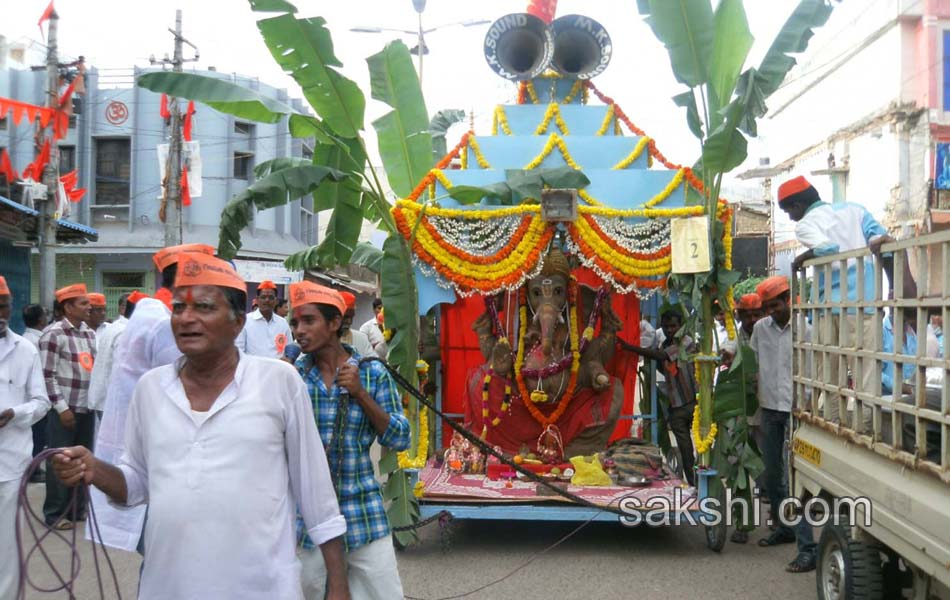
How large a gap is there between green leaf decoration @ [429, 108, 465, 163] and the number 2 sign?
4531 millimetres

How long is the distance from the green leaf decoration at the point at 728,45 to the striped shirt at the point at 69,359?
5.80 metres

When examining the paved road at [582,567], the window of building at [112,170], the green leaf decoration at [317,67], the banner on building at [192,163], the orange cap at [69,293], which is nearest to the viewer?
the paved road at [582,567]

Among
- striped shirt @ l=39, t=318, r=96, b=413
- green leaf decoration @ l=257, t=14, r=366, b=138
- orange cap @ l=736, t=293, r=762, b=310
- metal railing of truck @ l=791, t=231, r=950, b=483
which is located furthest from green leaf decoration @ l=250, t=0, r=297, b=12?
orange cap @ l=736, t=293, r=762, b=310

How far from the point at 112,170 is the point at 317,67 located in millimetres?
21735

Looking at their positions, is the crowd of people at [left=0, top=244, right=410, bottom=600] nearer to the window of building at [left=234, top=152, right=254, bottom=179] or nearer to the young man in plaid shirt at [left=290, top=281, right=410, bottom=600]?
the young man in plaid shirt at [left=290, top=281, right=410, bottom=600]

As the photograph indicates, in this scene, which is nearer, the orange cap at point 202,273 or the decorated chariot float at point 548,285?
the orange cap at point 202,273

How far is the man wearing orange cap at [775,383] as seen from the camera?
7.02 meters

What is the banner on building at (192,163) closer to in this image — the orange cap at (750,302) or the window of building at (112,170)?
the window of building at (112,170)

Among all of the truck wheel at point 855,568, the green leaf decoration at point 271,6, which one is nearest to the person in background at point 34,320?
the green leaf decoration at point 271,6

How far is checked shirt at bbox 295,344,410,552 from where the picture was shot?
3.53 m

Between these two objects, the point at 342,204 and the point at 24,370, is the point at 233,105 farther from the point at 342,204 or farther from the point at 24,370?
the point at 24,370

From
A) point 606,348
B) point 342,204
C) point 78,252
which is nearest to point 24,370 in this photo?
point 342,204

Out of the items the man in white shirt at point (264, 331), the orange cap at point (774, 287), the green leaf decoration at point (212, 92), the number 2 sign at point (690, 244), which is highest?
the green leaf decoration at point (212, 92)

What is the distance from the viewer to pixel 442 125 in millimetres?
11219
